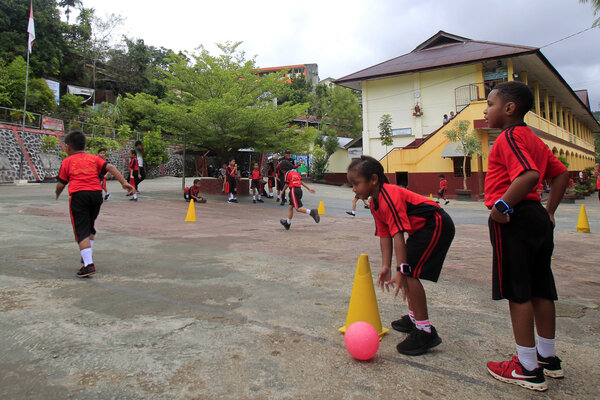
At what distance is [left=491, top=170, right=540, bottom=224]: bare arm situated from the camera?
218 cm

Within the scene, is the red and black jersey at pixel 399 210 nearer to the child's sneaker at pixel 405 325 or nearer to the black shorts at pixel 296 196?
the child's sneaker at pixel 405 325

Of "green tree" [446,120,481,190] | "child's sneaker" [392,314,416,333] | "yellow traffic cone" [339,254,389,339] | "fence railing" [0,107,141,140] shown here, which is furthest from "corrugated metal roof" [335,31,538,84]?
"yellow traffic cone" [339,254,389,339]

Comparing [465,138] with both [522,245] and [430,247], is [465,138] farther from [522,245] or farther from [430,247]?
[522,245]

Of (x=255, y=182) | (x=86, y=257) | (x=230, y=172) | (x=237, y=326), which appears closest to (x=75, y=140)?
(x=86, y=257)

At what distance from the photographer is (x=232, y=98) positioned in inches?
537

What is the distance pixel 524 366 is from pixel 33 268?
16.7 ft

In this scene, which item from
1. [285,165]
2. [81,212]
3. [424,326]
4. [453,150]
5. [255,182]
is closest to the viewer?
[424,326]

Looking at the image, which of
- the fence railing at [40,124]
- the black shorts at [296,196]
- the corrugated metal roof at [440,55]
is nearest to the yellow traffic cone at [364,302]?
the black shorts at [296,196]

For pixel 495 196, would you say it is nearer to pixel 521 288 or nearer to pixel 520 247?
pixel 520 247

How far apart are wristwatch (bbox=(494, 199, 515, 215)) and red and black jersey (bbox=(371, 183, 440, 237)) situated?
0.57m

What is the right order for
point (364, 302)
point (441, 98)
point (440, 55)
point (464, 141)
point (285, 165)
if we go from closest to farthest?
point (364, 302) < point (285, 165) < point (464, 141) < point (441, 98) < point (440, 55)

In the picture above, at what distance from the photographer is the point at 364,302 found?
2.87 m

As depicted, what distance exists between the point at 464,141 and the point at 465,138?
0.18 metres

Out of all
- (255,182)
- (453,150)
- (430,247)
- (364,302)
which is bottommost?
(364,302)
